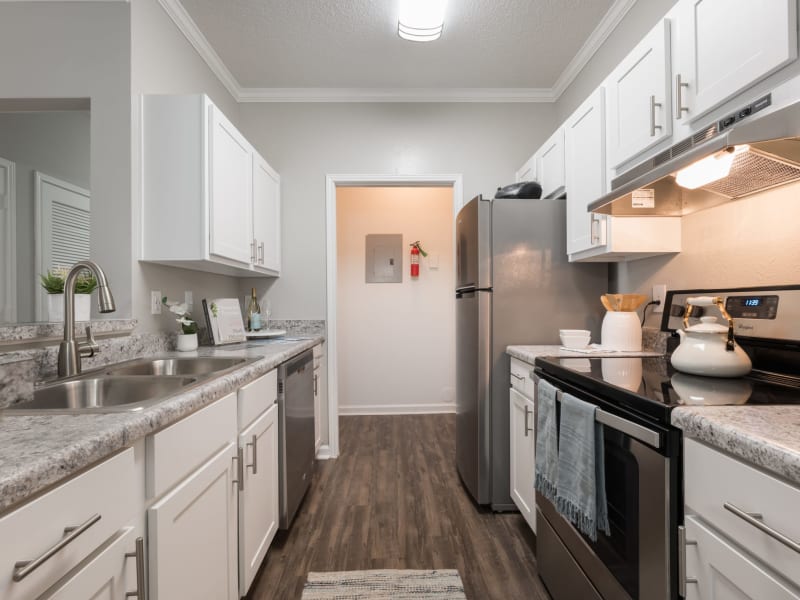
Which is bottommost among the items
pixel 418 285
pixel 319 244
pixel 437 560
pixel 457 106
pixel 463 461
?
pixel 437 560

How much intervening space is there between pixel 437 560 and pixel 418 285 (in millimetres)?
2737

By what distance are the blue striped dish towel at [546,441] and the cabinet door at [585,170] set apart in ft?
2.61

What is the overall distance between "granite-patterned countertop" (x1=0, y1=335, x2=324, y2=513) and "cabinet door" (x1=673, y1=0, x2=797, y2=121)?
1680 millimetres

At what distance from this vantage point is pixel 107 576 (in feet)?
2.38

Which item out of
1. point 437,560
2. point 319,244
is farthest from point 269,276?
point 437,560

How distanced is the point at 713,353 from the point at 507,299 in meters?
1.04

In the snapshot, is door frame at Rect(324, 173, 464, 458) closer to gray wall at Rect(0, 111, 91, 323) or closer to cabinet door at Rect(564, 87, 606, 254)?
cabinet door at Rect(564, 87, 606, 254)

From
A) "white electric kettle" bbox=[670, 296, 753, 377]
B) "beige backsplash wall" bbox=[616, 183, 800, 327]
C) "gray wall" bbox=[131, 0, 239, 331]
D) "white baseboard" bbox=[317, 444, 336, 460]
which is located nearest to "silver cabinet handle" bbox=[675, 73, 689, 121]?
"beige backsplash wall" bbox=[616, 183, 800, 327]

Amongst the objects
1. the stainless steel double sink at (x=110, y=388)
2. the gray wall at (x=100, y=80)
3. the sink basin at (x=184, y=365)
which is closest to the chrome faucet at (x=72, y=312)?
the stainless steel double sink at (x=110, y=388)

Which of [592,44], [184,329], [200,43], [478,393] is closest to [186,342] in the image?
[184,329]

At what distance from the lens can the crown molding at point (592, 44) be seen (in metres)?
2.15

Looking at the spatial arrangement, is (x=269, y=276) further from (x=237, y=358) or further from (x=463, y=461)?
(x=463, y=461)

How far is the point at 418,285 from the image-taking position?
164 inches

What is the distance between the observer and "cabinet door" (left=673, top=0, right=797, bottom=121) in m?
1.00
